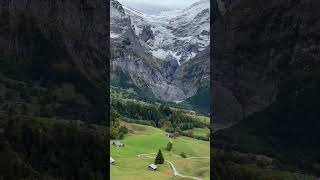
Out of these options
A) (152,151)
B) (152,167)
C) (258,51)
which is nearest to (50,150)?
(258,51)

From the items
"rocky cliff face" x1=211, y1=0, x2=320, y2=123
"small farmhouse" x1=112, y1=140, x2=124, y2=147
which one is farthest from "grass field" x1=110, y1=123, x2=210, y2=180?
"rocky cliff face" x1=211, y1=0, x2=320, y2=123

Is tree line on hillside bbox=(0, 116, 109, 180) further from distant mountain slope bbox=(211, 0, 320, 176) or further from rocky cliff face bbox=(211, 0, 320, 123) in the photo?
rocky cliff face bbox=(211, 0, 320, 123)

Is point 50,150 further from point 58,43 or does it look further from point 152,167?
point 152,167

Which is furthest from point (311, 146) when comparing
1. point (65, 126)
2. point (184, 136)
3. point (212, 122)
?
point (184, 136)

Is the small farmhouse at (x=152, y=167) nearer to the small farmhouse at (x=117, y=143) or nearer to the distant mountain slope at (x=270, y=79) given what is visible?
the small farmhouse at (x=117, y=143)

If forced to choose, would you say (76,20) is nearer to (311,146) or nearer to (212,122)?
(212,122)

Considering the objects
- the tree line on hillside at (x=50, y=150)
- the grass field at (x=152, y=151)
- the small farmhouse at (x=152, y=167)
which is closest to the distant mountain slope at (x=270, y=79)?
the tree line on hillside at (x=50, y=150)
